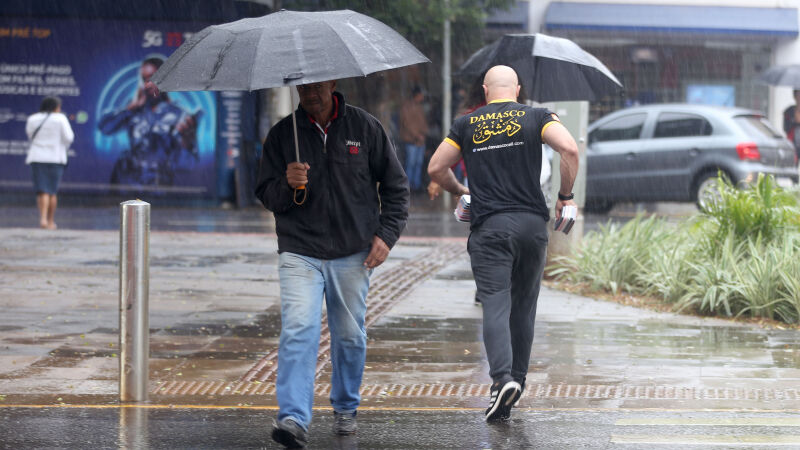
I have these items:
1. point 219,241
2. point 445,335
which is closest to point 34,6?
point 219,241

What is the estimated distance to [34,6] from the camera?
2148 cm

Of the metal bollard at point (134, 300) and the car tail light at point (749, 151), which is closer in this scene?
the metal bollard at point (134, 300)

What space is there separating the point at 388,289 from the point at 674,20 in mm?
14669

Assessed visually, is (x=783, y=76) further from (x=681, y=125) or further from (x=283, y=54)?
(x=283, y=54)

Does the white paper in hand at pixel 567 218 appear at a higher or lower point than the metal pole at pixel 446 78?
higher

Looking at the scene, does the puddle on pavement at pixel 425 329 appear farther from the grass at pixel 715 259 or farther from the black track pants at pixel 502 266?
the black track pants at pixel 502 266

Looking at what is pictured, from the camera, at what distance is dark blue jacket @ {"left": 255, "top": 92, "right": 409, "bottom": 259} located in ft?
19.2

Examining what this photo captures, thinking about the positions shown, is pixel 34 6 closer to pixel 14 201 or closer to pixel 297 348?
pixel 14 201

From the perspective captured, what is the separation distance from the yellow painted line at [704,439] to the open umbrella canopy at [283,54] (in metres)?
2.01

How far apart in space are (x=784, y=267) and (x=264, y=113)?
13833 millimetres

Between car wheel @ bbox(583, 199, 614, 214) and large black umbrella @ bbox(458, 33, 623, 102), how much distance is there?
10.0 meters

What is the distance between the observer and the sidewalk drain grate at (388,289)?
7.66m

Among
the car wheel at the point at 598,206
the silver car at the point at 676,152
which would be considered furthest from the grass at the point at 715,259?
the car wheel at the point at 598,206

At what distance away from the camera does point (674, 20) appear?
23984 mm
